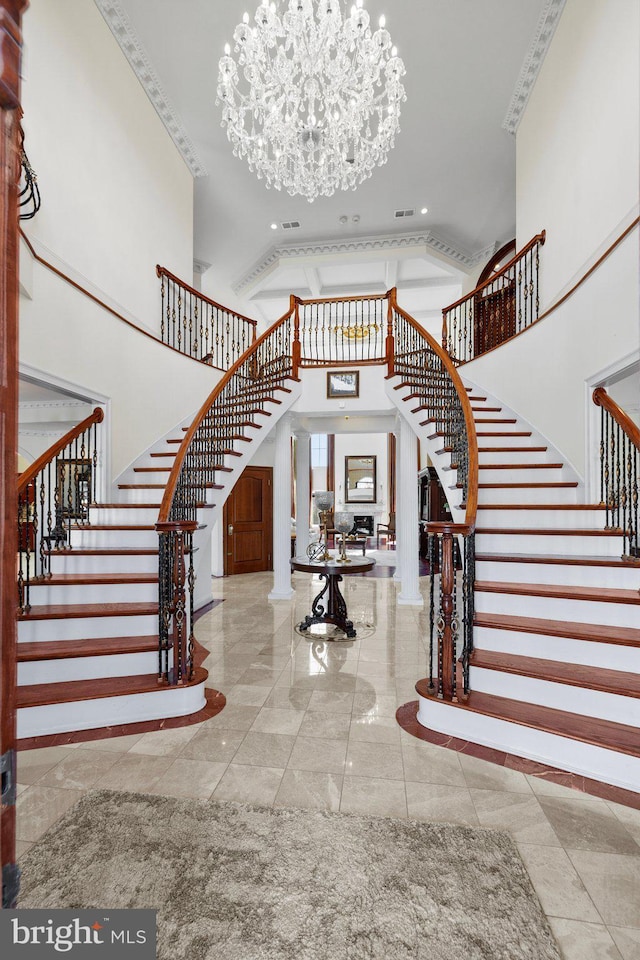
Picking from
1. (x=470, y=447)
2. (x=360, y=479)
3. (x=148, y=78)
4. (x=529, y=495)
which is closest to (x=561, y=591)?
(x=470, y=447)

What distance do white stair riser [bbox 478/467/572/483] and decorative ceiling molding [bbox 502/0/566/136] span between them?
4374 millimetres

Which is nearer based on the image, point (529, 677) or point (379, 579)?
point (529, 677)

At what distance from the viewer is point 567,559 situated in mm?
3121

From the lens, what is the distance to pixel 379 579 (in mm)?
8156

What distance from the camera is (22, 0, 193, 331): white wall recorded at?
12.4 feet

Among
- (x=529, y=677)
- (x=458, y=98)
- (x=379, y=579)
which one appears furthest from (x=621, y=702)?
(x=458, y=98)

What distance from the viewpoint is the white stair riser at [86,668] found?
292 cm


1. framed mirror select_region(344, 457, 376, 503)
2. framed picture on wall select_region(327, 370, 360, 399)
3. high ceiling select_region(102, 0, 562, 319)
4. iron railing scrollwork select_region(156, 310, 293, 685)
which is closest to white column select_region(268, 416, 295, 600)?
iron railing scrollwork select_region(156, 310, 293, 685)

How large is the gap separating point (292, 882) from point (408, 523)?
5.01 m

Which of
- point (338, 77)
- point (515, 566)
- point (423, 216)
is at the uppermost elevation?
point (423, 216)

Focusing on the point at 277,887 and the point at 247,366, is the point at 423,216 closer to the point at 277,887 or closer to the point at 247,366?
the point at 247,366

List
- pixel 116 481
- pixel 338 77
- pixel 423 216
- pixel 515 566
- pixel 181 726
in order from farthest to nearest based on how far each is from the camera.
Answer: pixel 423 216
pixel 116 481
pixel 338 77
pixel 515 566
pixel 181 726

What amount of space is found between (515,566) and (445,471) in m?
1.33

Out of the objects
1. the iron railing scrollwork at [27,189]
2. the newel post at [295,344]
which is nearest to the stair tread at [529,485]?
the newel post at [295,344]
